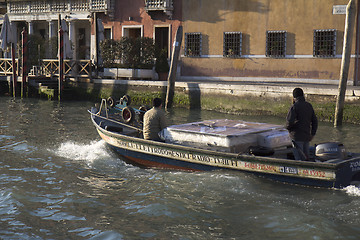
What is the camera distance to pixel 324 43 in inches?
855

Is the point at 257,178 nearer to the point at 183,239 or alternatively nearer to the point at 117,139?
the point at 183,239

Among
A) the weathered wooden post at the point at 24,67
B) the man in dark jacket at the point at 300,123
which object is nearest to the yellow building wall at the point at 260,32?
the weathered wooden post at the point at 24,67

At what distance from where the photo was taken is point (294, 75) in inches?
885

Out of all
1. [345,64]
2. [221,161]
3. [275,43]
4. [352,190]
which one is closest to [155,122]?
[221,161]

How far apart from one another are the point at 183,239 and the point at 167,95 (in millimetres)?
14594

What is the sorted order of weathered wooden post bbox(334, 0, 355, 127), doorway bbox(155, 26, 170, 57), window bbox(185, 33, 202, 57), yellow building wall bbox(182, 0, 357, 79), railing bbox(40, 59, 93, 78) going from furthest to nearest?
doorway bbox(155, 26, 170, 57) < window bbox(185, 33, 202, 57) < railing bbox(40, 59, 93, 78) < yellow building wall bbox(182, 0, 357, 79) < weathered wooden post bbox(334, 0, 355, 127)

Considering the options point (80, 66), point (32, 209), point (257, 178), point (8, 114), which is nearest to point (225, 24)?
point (80, 66)

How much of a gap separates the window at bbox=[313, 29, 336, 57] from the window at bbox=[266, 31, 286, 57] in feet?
4.76

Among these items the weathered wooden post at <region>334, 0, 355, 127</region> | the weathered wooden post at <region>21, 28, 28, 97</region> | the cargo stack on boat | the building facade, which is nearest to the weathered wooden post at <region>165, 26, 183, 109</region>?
the building facade

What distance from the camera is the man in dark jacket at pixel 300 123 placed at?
8633mm

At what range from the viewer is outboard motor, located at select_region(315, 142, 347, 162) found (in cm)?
888

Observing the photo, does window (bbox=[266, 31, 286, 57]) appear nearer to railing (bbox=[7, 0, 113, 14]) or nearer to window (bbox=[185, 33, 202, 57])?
window (bbox=[185, 33, 202, 57])

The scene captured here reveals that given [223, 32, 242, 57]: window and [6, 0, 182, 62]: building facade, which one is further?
[6, 0, 182, 62]: building facade

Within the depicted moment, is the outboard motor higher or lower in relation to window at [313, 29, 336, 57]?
lower
